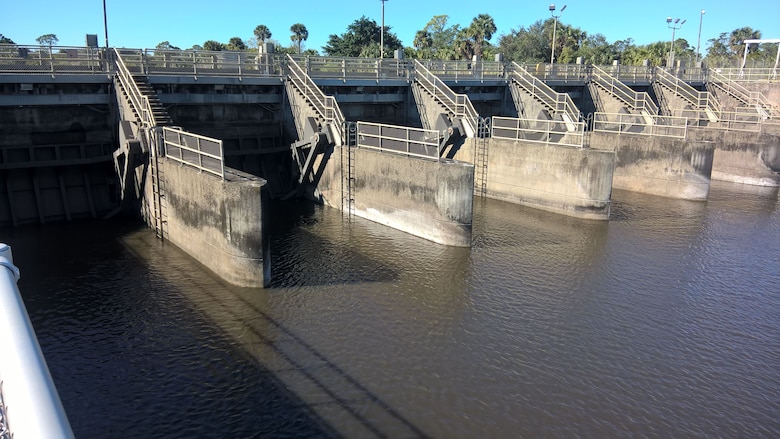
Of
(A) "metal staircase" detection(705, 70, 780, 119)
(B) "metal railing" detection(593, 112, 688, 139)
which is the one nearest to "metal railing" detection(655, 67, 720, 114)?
(A) "metal staircase" detection(705, 70, 780, 119)

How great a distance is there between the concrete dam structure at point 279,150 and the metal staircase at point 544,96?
135 millimetres

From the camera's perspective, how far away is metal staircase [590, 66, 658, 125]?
34.6 metres

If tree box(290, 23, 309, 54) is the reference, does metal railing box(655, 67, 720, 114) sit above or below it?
below

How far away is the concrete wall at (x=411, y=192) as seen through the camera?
758 inches

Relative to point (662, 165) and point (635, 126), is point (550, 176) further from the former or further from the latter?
point (635, 126)

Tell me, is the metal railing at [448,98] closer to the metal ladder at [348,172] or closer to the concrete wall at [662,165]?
the metal ladder at [348,172]

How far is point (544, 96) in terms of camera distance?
1265 inches

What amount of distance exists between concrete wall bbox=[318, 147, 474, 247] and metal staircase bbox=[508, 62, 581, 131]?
12.0 m

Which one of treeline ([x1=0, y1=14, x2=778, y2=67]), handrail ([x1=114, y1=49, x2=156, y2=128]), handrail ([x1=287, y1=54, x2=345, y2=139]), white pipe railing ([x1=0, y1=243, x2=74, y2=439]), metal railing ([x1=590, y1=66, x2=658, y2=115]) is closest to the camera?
white pipe railing ([x1=0, y1=243, x2=74, y2=439])

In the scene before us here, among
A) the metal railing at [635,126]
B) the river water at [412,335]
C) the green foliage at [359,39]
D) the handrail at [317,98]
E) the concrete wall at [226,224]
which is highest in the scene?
the green foliage at [359,39]

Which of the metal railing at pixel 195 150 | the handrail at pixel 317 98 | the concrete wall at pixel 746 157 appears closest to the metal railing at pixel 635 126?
the concrete wall at pixel 746 157

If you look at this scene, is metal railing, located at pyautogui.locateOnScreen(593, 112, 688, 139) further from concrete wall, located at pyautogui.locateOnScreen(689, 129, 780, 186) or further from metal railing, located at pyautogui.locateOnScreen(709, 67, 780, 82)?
metal railing, located at pyautogui.locateOnScreen(709, 67, 780, 82)

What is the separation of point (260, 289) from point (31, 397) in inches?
515

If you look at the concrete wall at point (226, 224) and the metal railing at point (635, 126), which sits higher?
the metal railing at point (635, 126)
